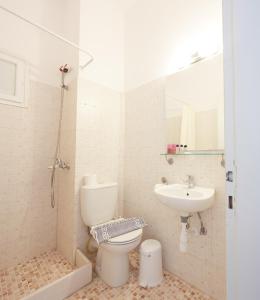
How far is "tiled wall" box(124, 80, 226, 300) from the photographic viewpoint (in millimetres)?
1322

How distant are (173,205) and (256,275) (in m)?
0.77

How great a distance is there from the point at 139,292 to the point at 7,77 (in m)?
2.17

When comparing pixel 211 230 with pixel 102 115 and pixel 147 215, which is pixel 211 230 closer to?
pixel 147 215

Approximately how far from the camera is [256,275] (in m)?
0.46

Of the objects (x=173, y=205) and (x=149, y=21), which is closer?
(x=173, y=205)

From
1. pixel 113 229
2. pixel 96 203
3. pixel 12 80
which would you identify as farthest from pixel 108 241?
pixel 12 80

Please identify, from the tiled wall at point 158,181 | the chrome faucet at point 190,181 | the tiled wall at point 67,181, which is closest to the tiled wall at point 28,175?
the tiled wall at point 67,181

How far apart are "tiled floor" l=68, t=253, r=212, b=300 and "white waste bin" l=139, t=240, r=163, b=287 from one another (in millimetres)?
45

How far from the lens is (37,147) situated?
183cm

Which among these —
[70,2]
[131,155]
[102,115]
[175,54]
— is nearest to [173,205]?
[131,155]

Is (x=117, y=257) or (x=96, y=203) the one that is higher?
(x=96, y=203)

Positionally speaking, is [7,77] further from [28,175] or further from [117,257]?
[117,257]

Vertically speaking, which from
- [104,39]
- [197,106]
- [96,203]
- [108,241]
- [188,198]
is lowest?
[108,241]

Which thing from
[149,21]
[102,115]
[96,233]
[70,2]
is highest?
[70,2]
